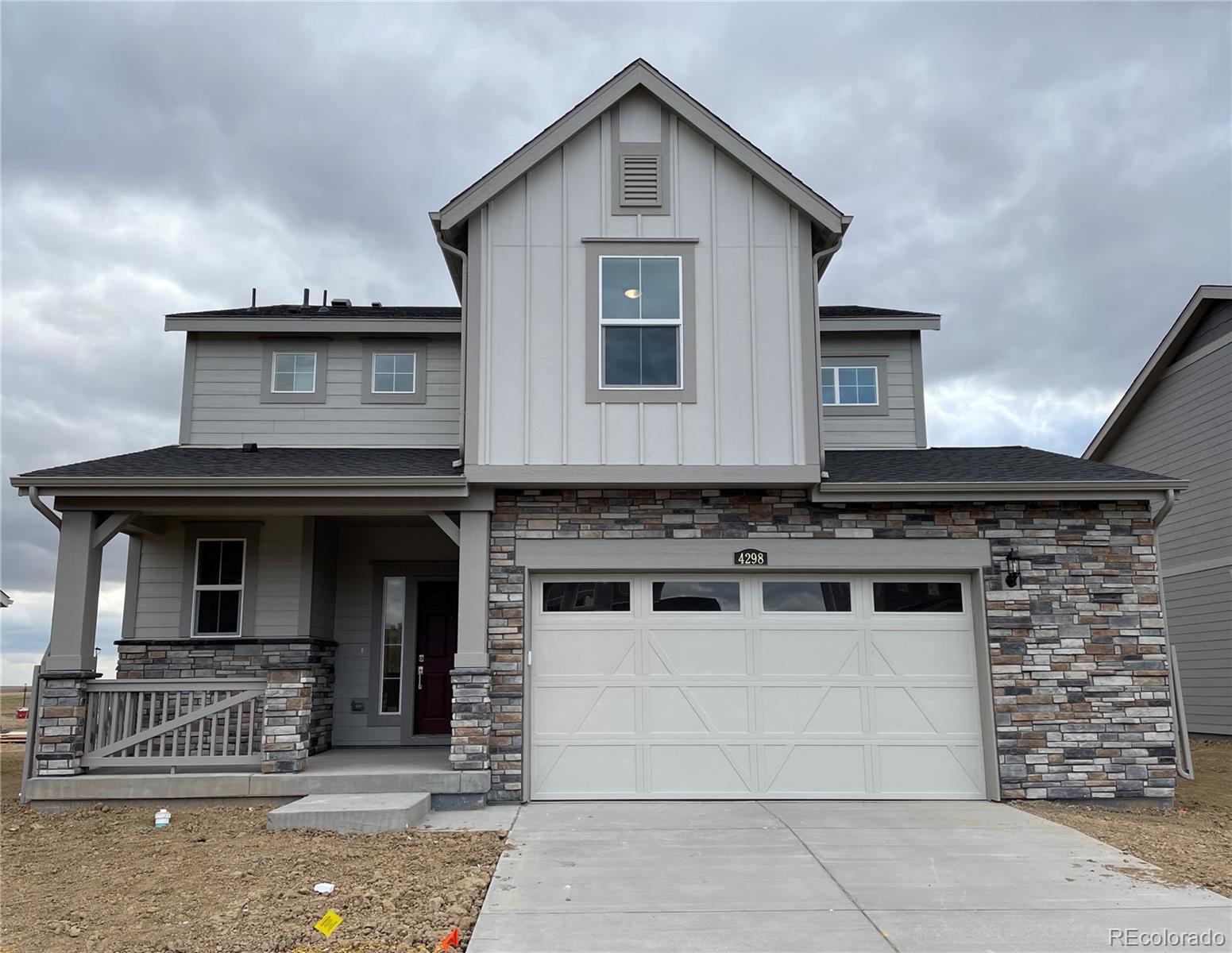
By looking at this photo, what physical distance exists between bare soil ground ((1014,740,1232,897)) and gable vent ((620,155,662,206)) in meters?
6.96

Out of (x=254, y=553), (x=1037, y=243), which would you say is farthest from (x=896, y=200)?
(x=254, y=553)

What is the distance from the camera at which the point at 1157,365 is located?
1661 centimetres

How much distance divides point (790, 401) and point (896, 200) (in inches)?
496

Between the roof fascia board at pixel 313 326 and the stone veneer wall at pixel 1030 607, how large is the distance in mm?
3861

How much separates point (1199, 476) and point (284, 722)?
14849 mm

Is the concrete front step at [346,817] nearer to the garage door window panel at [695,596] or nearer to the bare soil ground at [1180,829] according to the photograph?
the garage door window panel at [695,596]

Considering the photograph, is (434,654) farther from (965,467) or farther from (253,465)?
(965,467)

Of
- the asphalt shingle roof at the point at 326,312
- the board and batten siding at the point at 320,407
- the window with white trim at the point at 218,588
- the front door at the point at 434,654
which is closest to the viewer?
the window with white trim at the point at 218,588

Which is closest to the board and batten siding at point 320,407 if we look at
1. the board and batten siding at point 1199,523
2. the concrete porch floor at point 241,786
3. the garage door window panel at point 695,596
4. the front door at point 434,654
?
the front door at point 434,654

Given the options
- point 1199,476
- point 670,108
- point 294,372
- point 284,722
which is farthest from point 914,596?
point 1199,476

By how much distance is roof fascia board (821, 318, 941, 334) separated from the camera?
42.7ft

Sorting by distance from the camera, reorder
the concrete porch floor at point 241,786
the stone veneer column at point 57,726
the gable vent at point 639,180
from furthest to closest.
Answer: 1. the gable vent at point 639,180
2. the stone veneer column at point 57,726
3. the concrete porch floor at point 241,786

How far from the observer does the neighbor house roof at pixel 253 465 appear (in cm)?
899

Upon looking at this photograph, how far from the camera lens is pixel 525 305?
9.48m
